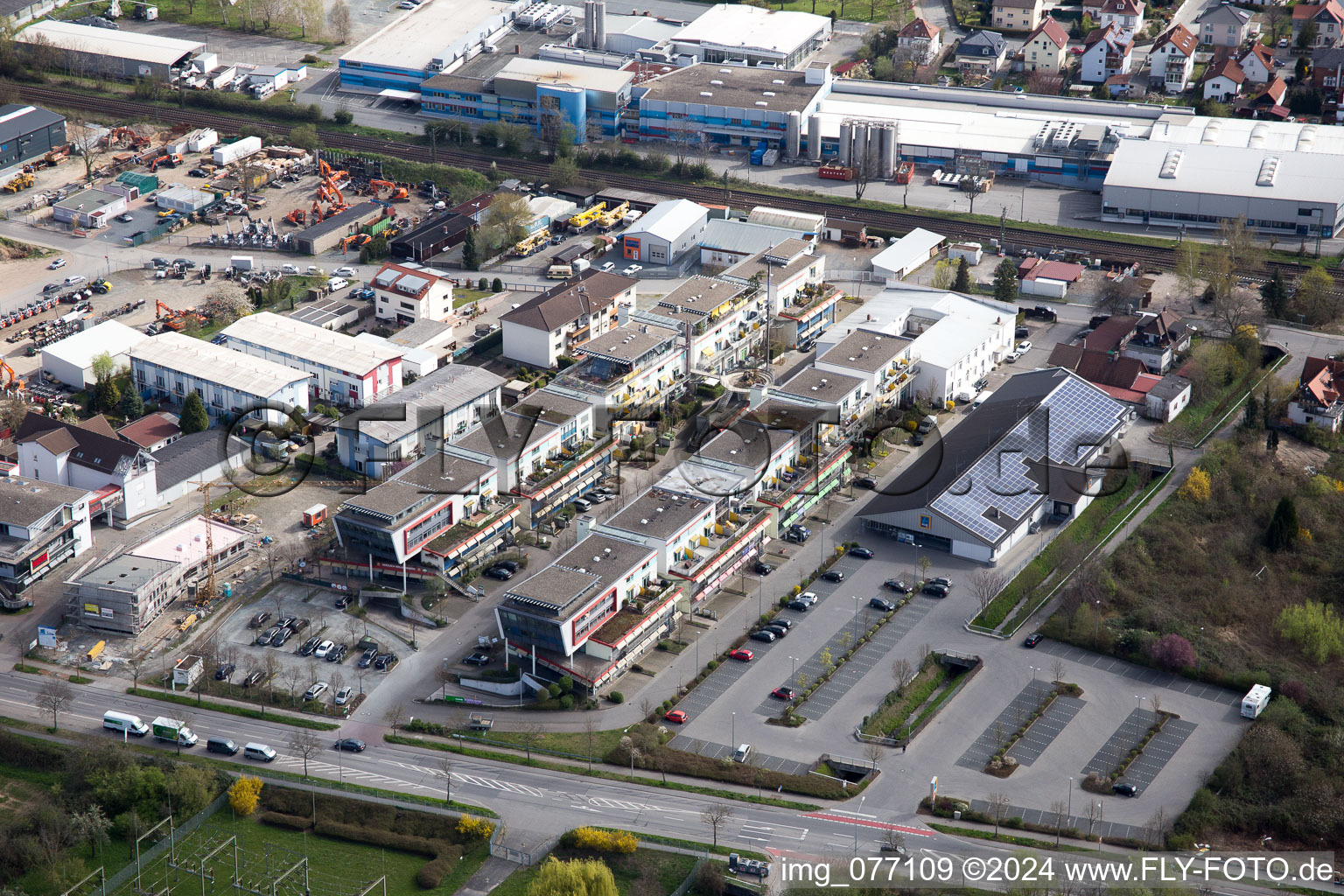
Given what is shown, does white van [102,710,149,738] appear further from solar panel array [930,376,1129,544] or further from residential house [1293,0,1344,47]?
residential house [1293,0,1344,47]

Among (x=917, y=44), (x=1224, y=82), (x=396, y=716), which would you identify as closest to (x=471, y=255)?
(x=396, y=716)

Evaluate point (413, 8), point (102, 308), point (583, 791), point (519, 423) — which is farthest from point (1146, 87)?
point (583, 791)

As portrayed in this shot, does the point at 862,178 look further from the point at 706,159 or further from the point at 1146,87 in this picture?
the point at 1146,87

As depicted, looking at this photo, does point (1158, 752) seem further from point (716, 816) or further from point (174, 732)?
point (174, 732)

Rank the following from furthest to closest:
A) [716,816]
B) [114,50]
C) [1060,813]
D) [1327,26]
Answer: [1327,26], [114,50], [1060,813], [716,816]

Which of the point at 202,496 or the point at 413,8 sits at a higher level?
the point at 413,8

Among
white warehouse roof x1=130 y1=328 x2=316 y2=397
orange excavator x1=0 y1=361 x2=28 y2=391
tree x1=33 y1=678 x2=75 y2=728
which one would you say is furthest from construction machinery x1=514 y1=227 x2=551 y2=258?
tree x1=33 y1=678 x2=75 y2=728

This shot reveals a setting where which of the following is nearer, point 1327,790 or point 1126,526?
point 1327,790
